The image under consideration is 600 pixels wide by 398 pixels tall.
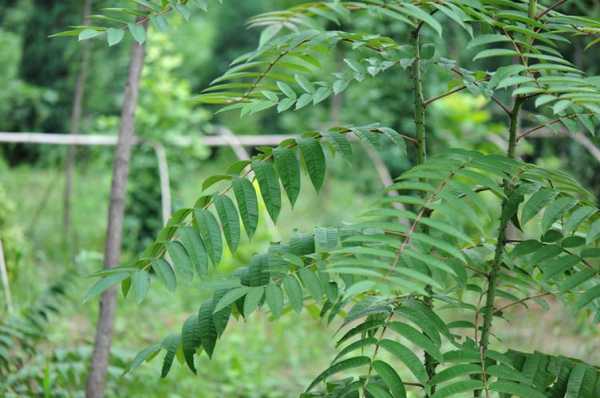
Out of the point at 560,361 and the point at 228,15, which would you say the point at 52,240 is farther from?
the point at 228,15

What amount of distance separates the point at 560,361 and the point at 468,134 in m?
5.27

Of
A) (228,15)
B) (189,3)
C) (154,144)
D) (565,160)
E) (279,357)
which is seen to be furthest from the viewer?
(228,15)

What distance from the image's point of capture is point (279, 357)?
441 cm

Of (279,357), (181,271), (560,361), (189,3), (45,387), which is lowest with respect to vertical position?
(279,357)

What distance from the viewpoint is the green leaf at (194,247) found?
1451 mm

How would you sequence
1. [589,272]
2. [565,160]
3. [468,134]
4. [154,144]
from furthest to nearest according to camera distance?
[468,134], [565,160], [154,144], [589,272]

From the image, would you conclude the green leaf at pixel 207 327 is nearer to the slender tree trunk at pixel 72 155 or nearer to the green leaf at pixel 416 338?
the green leaf at pixel 416 338

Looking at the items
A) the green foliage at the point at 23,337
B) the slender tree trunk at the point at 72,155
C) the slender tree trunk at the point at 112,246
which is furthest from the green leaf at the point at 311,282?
the slender tree trunk at the point at 72,155

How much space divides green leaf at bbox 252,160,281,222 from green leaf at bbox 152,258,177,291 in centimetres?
22

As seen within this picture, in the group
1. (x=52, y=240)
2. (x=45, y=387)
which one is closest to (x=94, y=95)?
(x=52, y=240)

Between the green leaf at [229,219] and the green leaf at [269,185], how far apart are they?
7cm

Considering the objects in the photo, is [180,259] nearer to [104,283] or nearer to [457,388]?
[104,283]

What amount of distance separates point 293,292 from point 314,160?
0.85 feet

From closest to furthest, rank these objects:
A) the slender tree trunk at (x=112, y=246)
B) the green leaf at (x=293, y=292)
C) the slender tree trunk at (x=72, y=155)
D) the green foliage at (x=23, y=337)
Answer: the green leaf at (x=293, y=292) → the slender tree trunk at (x=112, y=246) → the green foliage at (x=23, y=337) → the slender tree trunk at (x=72, y=155)
